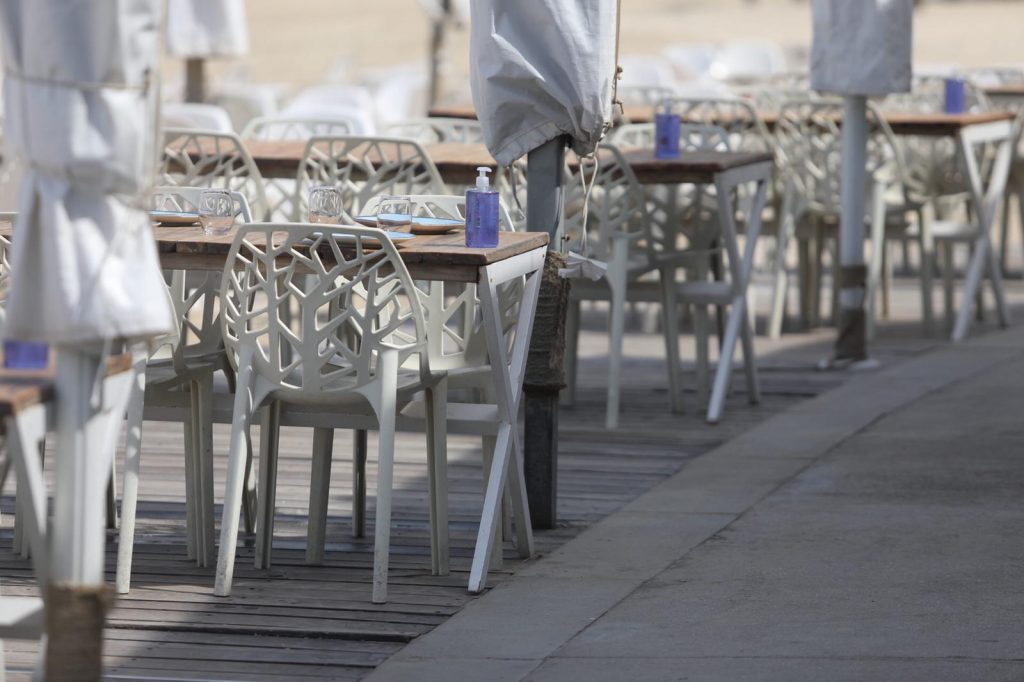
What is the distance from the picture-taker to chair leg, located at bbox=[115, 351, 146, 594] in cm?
445

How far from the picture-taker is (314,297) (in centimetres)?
425

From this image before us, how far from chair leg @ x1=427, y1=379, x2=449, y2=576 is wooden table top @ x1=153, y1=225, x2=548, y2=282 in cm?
39

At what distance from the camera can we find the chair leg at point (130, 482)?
445 cm

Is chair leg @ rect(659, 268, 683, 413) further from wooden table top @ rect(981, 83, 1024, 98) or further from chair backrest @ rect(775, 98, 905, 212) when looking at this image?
wooden table top @ rect(981, 83, 1024, 98)

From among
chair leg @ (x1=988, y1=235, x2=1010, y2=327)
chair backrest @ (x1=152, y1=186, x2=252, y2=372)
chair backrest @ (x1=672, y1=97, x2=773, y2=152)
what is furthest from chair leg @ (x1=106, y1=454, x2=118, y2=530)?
chair leg @ (x1=988, y1=235, x2=1010, y2=327)

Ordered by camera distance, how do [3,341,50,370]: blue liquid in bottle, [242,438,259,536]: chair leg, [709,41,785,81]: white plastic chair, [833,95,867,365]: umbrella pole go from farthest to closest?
[709,41,785,81]: white plastic chair, [833,95,867,365]: umbrella pole, [242,438,259,536]: chair leg, [3,341,50,370]: blue liquid in bottle

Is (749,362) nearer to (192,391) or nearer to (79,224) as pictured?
(192,391)

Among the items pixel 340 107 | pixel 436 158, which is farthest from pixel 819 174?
pixel 340 107

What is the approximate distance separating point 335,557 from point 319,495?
9.6 inches

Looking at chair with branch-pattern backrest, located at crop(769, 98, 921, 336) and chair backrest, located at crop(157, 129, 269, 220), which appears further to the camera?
chair with branch-pattern backrest, located at crop(769, 98, 921, 336)

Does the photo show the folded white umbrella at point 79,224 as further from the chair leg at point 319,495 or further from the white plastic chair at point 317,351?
the chair leg at point 319,495

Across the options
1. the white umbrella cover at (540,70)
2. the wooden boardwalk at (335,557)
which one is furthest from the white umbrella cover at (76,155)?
the white umbrella cover at (540,70)

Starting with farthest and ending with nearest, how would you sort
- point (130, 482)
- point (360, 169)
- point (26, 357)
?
point (360, 169) < point (130, 482) < point (26, 357)

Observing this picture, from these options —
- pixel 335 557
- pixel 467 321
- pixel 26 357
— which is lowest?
pixel 335 557
